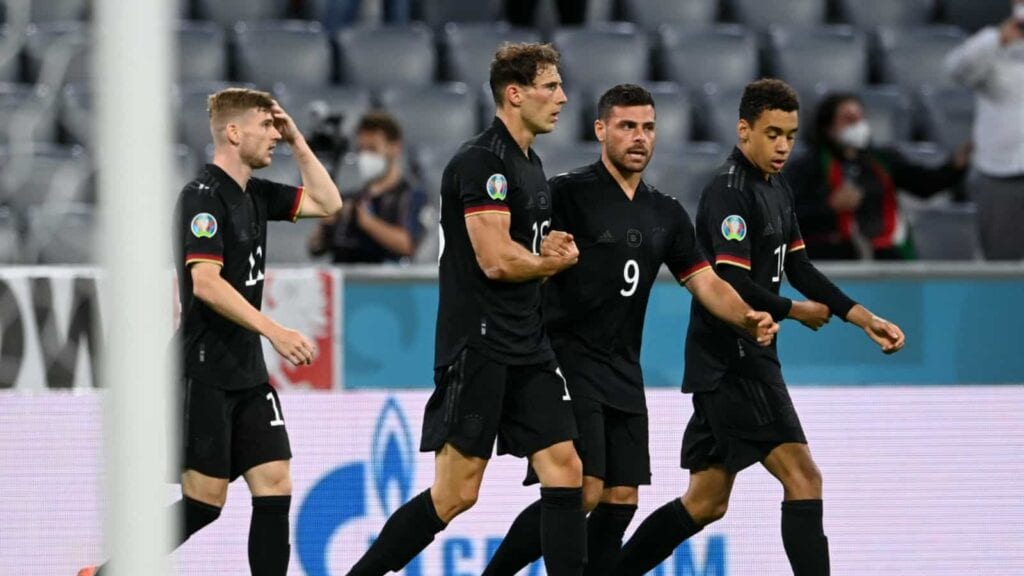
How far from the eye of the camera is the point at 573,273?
580 centimetres

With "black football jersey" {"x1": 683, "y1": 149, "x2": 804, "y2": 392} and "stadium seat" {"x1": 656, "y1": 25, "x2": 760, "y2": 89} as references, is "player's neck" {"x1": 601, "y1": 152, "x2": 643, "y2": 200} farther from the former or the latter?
"stadium seat" {"x1": 656, "y1": 25, "x2": 760, "y2": 89}

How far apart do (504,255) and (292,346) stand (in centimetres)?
65

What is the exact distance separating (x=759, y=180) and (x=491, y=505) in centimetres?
156

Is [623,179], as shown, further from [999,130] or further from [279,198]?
[999,130]

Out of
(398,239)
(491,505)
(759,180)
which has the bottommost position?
(491,505)

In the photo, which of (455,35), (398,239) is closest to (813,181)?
(398,239)

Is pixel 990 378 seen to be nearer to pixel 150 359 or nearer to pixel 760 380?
pixel 760 380

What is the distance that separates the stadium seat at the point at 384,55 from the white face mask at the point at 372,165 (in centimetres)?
185

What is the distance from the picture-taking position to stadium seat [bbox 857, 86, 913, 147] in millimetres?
10555

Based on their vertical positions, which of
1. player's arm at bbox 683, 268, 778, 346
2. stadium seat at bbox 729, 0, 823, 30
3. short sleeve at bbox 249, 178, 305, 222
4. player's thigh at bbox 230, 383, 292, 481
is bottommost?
player's thigh at bbox 230, 383, 292, 481

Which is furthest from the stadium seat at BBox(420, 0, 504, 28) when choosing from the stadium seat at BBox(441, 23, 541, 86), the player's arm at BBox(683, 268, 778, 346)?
the player's arm at BBox(683, 268, 778, 346)

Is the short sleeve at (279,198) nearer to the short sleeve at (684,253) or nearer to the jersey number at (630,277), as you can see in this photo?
the jersey number at (630,277)

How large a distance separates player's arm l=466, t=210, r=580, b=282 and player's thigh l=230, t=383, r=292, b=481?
0.82 metres

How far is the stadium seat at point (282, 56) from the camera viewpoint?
10.5 metres
